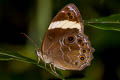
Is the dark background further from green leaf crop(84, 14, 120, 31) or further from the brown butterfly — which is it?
green leaf crop(84, 14, 120, 31)

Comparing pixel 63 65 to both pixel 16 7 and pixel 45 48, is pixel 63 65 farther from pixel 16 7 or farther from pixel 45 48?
pixel 16 7

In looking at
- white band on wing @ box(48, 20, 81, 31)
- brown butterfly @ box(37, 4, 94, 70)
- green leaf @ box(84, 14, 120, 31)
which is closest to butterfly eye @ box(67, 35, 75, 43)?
brown butterfly @ box(37, 4, 94, 70)

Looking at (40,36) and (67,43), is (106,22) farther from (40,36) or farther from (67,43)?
(40,36)

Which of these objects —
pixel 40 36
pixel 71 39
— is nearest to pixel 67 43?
pixel 71 39

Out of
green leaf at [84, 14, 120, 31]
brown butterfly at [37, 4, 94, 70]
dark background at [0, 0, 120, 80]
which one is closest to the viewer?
green leaf at [84, 14, 120, 31]

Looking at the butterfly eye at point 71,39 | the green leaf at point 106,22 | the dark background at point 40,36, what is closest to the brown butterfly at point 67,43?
the butterfly eye at point 71,39

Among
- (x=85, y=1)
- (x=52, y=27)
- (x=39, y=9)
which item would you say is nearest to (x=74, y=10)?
(x=52, y=27)

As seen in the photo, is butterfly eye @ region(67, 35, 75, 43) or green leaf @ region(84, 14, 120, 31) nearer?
green leaf @ region(84, 14, 120, 31)
